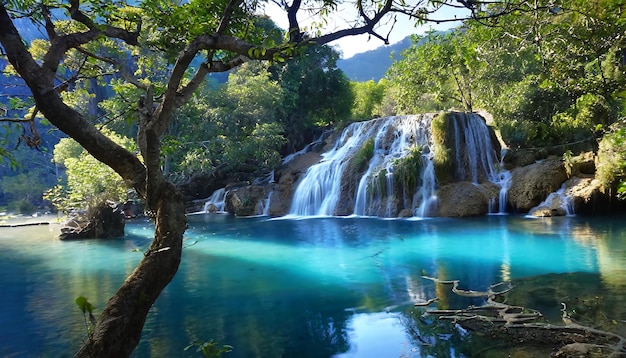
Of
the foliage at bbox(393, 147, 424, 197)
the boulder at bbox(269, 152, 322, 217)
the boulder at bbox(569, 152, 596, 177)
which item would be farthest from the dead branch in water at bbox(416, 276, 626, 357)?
the boulder at bbox(269, 152, 322, 217)

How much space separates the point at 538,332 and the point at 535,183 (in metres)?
13.0

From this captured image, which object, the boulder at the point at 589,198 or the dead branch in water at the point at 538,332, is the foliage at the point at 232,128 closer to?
the boulder at the point at 589,198

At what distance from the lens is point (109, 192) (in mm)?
16844

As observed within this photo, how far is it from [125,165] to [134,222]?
1952 centimetres

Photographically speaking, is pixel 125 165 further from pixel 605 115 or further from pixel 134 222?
pixel 134 222

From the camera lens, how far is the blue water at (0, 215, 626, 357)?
559cm

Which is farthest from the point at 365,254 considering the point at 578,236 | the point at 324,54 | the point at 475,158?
the point at 324,54

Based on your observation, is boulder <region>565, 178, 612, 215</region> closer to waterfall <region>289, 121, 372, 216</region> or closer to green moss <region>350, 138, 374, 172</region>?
green moss <region>350, 138, 374, 172</region>

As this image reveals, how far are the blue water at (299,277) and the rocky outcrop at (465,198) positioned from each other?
42.9 inches

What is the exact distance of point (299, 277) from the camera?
29.0 ft

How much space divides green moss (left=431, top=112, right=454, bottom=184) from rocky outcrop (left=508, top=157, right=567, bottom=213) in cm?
250

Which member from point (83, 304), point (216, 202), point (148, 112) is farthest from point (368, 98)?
point (83, 304)

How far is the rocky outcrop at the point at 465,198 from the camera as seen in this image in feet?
56.0

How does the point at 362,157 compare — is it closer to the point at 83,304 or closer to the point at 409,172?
the point at 409,172
